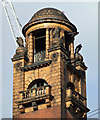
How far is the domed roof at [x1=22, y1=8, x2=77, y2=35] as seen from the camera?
59781 mm

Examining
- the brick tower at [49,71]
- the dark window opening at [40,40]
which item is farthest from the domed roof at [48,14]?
the dark window opening at [40,40]

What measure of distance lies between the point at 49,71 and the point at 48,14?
6474mm

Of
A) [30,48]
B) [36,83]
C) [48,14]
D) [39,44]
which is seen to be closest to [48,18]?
[48,14]

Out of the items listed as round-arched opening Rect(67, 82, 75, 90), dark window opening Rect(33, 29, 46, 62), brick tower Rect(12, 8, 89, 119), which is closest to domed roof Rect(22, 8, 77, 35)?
brick tower Rect(12, 8, 89, 119)

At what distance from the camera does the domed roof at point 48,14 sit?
60338mm

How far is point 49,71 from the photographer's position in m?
57.1

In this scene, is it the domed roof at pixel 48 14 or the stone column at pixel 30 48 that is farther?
the domed roof at pixel 48 14

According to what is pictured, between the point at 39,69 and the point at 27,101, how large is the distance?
3402 millimetres

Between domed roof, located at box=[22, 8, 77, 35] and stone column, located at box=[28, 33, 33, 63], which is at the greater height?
domed roof, located at box=[22, 8, 77, 35]

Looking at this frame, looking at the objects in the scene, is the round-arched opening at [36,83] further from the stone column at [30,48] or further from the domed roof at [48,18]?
the domed roof at [48,18]

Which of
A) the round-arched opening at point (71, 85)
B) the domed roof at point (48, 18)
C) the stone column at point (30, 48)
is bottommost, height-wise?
the round-arched opening at point (71, 85)

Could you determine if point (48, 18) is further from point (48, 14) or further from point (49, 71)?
point (49, 71)

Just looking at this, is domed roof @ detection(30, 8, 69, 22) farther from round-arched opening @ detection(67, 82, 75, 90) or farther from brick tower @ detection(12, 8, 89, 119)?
round-arched opening @ detection(67, 82, 75, 90)

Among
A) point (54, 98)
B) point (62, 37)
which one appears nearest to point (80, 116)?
point (54, 98)
